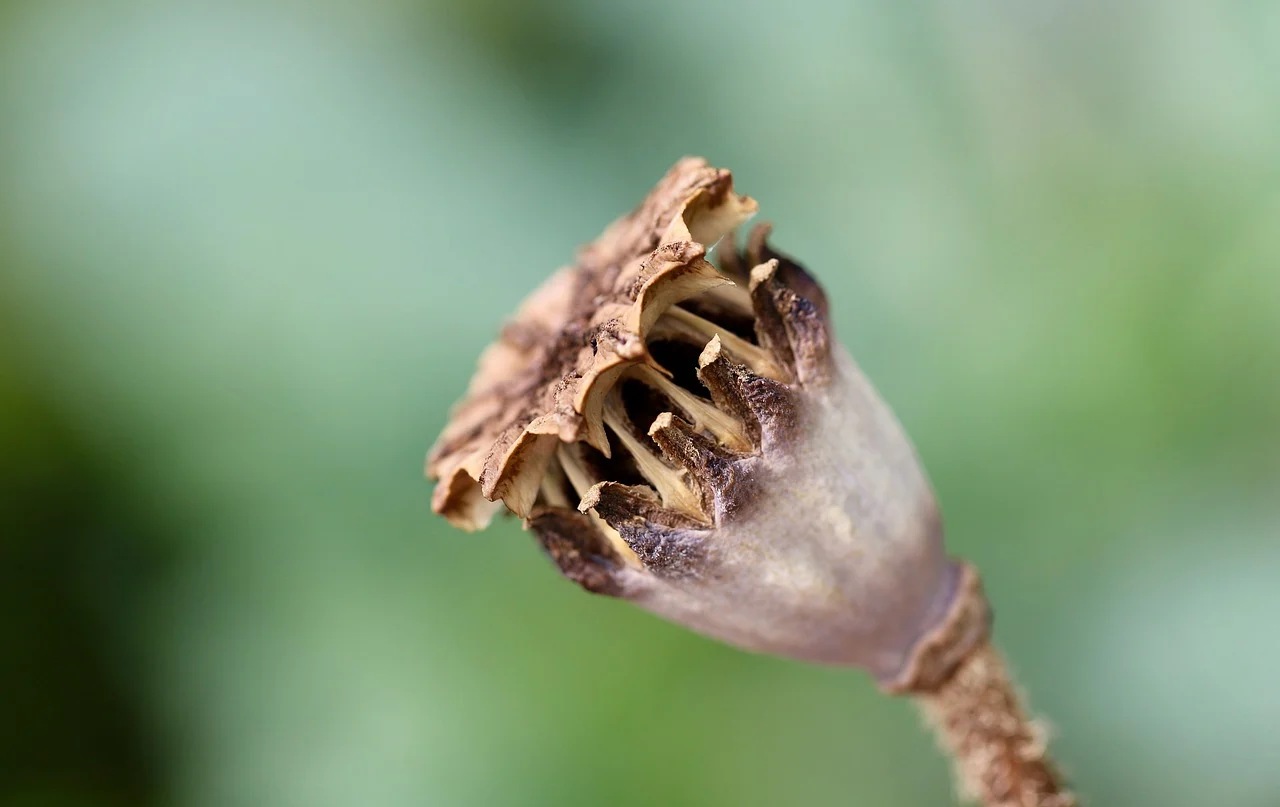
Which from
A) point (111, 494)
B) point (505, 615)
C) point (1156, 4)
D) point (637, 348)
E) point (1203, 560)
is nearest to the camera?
point (637, 348)

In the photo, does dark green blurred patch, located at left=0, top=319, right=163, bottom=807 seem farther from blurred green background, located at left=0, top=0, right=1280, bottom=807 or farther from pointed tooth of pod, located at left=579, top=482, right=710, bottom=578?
pointed tooth of pod, located at left=579, top=482, right=710, bottom=578

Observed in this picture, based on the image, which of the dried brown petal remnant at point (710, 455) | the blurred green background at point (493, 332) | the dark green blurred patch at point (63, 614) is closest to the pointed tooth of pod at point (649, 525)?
the dried brown petal remnant at point (710, 455)

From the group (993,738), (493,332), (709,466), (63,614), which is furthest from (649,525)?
(63,614)

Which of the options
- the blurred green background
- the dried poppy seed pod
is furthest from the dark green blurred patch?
the dried poppy seed pod

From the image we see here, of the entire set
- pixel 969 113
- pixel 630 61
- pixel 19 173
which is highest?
pixel 19 173

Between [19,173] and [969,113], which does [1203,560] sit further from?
[19,173]

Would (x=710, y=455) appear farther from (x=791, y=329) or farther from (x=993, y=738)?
(x=993, y=738)

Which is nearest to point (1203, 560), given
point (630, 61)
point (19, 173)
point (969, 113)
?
point (969, 113)
